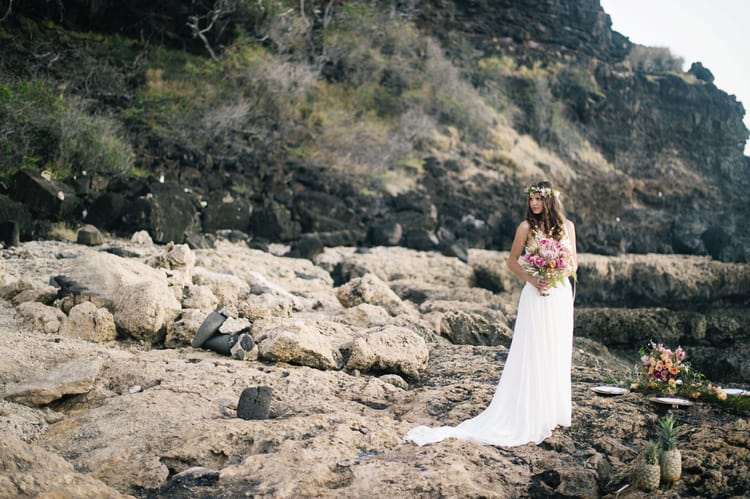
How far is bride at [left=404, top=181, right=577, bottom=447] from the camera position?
15.2 ft

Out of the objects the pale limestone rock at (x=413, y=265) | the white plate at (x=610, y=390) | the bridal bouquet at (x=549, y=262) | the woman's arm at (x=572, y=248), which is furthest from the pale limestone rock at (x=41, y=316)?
the pale limestone rock at (x=413, y=265)

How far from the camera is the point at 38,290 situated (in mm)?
6762

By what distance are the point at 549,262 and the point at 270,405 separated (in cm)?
250

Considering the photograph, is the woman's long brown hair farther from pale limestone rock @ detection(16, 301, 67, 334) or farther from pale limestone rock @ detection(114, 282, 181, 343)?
pale limestone rock @ detection(16, 301, 67, 334)

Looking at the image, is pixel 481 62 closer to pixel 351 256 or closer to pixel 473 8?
pixel 473 8

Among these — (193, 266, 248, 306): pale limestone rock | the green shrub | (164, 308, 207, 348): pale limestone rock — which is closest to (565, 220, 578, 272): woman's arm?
(164, 308, 207, 348): pale limestone rock

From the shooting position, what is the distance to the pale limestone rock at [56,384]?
15.1 feet

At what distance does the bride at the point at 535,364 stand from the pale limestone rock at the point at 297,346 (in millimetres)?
1857

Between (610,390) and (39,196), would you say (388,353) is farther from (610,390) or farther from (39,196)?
(39,196)

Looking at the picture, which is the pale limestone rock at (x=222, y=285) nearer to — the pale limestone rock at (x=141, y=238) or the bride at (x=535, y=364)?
the bride at (x=535, y=364)

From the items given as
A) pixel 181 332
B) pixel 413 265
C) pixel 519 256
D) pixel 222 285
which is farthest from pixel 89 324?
pixel 413 265

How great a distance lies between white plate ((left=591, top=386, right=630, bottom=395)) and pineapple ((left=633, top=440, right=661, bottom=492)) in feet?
6.59

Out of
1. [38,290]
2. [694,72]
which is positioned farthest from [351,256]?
[694,72]

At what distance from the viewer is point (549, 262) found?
483 cm
